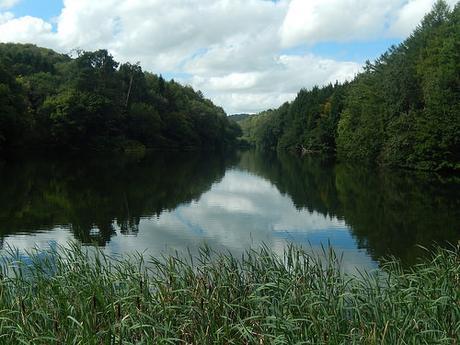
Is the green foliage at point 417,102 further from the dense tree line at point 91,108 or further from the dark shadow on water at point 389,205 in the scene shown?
the dense tree line at point 91,108

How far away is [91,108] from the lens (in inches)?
2938

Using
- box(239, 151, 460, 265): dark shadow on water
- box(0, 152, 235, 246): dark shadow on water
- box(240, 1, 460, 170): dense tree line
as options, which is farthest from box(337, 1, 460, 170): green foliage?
box(0, 152, 235, 246): dark shadow on water

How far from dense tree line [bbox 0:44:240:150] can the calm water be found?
18634 millimetres

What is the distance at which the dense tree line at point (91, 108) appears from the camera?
2275 inches

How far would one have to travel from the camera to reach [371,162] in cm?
6300

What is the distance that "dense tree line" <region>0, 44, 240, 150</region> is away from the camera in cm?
5780

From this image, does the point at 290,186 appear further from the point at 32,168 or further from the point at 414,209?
the point at 32,168

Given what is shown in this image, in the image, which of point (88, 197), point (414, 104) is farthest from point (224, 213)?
point (414, 104)

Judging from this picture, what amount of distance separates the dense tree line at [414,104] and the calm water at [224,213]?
5.29 m

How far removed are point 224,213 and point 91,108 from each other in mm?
55487

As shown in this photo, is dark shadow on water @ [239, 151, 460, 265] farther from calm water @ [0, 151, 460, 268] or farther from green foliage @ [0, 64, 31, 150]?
green foliage @ [0, 64, 31, 150]

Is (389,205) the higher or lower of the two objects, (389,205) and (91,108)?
the lower

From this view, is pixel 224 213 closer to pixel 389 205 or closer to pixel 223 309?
pixel 389 205

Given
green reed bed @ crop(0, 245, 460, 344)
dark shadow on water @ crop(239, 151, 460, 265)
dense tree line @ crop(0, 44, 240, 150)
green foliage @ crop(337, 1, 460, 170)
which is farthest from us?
dense tree line @ crop(0, 44, 240, 150)
